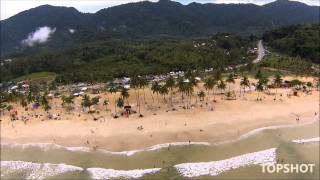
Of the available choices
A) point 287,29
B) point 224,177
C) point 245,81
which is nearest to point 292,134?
point 224,177

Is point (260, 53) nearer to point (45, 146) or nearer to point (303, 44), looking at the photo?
point (303, 44)

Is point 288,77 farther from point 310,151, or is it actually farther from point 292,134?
point 310,151

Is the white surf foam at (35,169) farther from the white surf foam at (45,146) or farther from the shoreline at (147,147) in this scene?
the shoreline at (147,147)

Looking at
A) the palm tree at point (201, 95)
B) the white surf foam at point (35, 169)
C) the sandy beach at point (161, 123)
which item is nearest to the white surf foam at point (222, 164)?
the sandy beach at point (161, 123)

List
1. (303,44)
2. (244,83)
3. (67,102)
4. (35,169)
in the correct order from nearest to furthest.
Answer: (35,169), (67,102), (244,83), (303,44)

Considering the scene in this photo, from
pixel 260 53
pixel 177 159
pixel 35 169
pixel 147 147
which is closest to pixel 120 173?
pixel 177 159
